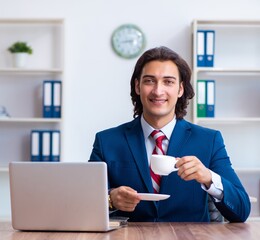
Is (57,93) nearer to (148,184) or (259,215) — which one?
(259,215)

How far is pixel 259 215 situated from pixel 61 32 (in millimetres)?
2152

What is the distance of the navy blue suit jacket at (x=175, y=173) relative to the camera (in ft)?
7.50

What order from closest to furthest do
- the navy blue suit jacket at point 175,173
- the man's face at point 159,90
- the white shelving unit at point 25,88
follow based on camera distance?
the navy blue suit jacket at point 175,173
the man's face at point 159,90
the white shelving unit at point 25,88

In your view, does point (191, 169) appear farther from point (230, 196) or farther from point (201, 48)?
Answer: point (201, 48)

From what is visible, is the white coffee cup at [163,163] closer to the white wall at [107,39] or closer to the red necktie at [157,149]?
the red necktie at [157,149]

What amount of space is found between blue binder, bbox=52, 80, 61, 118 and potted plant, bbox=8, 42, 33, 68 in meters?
0.33

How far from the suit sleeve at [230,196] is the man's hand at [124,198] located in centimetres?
35

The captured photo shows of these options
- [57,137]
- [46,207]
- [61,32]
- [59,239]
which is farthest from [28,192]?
[61,32]

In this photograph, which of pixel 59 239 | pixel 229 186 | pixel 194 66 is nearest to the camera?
pixel 59 239

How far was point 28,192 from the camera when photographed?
1938 mm

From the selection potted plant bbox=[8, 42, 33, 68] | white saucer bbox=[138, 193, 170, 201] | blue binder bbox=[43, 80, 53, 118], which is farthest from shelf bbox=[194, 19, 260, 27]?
white saucer bbox=[138, 193, 170, 201]

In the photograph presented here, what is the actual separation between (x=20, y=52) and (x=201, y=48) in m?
1.41

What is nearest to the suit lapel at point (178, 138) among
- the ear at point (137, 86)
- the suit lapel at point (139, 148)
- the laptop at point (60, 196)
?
the suit lapel at point (139, 148)

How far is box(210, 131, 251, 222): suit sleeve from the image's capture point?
7.26ft
